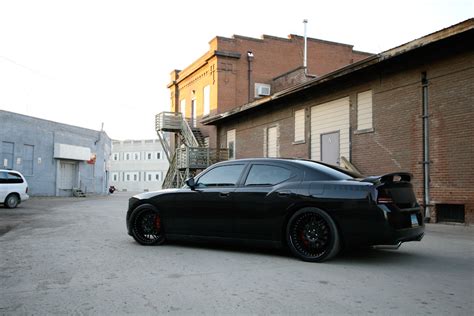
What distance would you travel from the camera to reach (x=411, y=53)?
14617mm

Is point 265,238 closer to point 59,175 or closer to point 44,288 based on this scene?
point 44,288

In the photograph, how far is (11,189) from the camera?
70.6ft

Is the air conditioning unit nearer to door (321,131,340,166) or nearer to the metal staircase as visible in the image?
the metal staircase

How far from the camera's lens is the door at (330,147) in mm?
18317

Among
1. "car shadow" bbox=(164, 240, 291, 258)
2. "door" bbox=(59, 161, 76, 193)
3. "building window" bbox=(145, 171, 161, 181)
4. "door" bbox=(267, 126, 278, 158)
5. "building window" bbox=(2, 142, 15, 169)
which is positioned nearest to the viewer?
"car shadow" bbox=(164, 240, 291, 258)

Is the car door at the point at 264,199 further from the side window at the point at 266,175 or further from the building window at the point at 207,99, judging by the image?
the building window at the point at 207,99

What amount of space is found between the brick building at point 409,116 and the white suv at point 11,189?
41.6 feet

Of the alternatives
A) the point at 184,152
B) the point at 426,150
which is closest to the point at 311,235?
the point at 426,150

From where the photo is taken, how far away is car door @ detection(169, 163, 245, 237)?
743cm

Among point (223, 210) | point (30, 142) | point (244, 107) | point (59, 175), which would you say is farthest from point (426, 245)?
point (59, 175)

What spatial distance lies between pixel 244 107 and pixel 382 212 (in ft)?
61.9

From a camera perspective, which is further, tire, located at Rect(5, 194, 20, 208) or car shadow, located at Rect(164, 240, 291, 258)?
tire, located at Rect(5, 194, 20, 208)

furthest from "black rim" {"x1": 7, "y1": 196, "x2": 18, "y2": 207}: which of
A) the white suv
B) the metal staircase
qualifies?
the metal staircase

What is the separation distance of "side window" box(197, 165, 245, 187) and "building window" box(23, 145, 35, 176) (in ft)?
97.2
